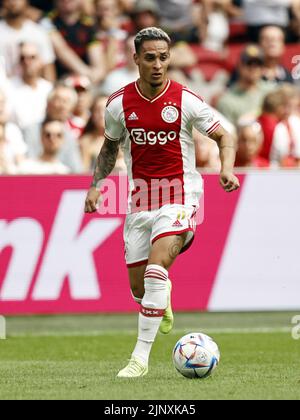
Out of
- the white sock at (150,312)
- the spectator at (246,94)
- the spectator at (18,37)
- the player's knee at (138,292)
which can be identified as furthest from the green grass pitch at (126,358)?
the spectator at (18,37)

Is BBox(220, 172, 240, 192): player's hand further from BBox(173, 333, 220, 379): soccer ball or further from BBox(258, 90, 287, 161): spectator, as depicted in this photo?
BBox(258, 90, 287, 161): spectator

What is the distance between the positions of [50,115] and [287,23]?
5443mm

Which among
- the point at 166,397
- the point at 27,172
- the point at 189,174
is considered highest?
the point at 189,174

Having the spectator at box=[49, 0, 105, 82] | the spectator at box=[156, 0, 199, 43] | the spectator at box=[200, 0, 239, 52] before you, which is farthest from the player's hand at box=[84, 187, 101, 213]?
the spectator at box=[200, 0, 239, 52]

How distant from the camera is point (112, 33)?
1780 centimetres

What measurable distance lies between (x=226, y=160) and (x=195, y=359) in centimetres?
148

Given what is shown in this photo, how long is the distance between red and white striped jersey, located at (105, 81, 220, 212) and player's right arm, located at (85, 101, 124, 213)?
0.01 metres

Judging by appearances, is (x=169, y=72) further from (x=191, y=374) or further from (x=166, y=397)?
(x=166, y=397)

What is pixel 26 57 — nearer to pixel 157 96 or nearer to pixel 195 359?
pixel 157 96

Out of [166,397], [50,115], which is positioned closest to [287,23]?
[50,115]

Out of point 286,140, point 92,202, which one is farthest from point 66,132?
point 92,202

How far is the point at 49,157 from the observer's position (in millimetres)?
14164

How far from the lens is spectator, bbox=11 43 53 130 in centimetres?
1578

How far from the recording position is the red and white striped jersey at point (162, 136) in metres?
8.92
